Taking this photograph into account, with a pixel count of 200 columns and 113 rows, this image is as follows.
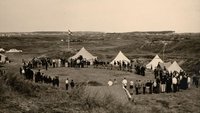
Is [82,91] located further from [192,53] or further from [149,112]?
[192,53]

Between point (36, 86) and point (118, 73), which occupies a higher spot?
point (36, 86)

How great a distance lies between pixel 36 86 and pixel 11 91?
227cm

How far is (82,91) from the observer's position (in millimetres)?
15469

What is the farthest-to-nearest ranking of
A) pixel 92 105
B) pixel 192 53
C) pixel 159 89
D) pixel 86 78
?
pixel 192 53, pixel 86 78, pixel 159 89, pixel 92 105

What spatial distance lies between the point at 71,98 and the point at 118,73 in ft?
65.5

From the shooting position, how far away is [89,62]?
40000 millimetres

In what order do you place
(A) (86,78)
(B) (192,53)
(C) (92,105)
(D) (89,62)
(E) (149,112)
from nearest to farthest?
(C) (92,105), (E) (149,112), (A) (86,78), (D) (89,62), (B) (192,53)

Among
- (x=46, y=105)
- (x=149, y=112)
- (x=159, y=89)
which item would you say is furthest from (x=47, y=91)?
(x=159, y=89)

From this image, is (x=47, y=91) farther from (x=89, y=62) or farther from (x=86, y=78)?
(x=89, y=62)

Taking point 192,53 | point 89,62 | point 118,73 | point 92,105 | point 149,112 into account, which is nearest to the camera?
point 92,105

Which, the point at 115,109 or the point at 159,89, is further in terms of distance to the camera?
the point at 159,89

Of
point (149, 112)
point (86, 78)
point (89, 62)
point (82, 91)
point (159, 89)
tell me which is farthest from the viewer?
point (89, 62)

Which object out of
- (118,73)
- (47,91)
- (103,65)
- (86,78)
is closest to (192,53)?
(103,65)

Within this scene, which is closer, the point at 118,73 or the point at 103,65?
the point at 118,73
